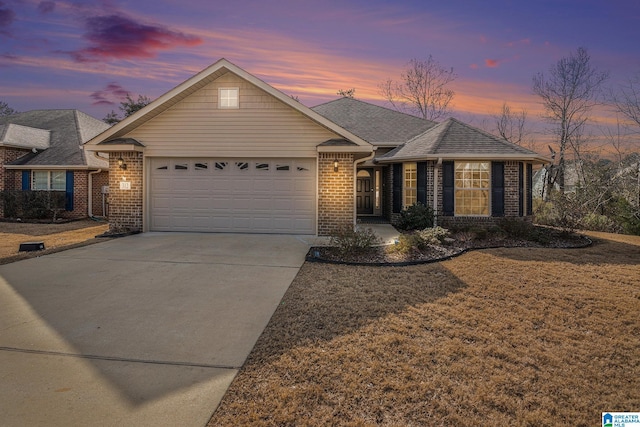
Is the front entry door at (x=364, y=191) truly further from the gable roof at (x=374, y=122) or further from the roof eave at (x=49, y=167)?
the roof eave at (x=49, y=167)

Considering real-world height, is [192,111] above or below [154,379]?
above

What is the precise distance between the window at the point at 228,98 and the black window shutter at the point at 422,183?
22.8 feet

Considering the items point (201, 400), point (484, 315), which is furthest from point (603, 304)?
point (201, 400)

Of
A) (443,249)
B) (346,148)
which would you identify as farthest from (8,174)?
(443,249)

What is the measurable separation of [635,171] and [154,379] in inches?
632

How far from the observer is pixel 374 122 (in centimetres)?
1786

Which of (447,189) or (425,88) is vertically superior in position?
(425,88)

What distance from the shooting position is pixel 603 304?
16.7ft

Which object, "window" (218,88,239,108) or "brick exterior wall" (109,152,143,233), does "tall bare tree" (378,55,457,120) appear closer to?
"window" (218,88,239,108)

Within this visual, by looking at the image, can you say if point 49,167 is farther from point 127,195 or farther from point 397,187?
point 397,187

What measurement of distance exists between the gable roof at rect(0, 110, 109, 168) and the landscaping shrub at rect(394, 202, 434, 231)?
14075 mm

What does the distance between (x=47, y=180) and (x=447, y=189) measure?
18.6m

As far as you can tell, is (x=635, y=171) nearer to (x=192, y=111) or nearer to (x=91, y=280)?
(x=192, y=111)

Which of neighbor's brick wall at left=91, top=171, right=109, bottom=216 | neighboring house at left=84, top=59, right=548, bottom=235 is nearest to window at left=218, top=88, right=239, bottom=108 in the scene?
neighboring house at left=84, top=59, right=548, bottom=235
